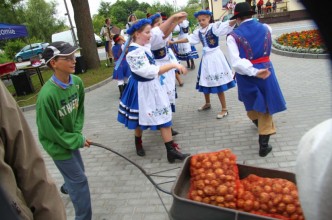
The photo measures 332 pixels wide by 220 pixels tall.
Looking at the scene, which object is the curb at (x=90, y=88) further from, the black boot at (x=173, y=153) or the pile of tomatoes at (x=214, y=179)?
the pile of tomatoes at (x=214, y=179)

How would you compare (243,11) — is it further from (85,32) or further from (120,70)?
(85,32)

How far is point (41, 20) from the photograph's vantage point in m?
38.4

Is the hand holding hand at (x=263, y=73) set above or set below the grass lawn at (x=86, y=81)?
above

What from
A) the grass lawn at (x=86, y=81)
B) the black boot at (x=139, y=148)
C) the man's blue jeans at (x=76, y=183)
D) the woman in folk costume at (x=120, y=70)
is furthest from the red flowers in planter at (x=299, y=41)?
the man's blue jeans at (x=76, y=183)

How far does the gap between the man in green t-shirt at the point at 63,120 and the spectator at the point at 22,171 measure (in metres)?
1.08

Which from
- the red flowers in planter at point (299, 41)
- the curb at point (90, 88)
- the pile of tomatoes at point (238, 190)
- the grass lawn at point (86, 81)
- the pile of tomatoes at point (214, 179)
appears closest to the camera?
the pile of tomatoes at point (238, 190)

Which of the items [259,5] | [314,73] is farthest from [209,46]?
[259,5]

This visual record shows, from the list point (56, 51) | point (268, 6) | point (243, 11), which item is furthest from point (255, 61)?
point (268, 6)

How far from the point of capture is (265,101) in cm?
381

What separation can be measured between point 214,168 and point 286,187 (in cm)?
51

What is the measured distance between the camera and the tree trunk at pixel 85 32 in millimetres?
12641

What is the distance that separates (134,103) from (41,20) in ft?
128

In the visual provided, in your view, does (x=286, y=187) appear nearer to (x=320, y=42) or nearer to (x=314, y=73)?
(x=320, y=42)

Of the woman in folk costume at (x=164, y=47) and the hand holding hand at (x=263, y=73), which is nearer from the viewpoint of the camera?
the hand holding hand at (x=263, y=73)
